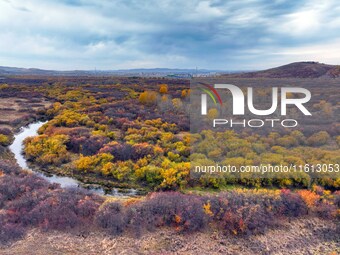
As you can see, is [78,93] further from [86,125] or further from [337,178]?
[337,178]

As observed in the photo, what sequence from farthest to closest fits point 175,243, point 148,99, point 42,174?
1. point 148,99
2. point 42,174
3. point 175,243

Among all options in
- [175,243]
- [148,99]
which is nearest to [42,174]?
[175,243]

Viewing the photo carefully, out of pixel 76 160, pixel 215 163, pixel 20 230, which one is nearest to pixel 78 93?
pixel 76 160

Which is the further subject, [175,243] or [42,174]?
[42,174]

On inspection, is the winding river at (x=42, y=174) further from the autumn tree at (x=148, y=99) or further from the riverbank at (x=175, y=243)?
the autumn tree at (x=148, y=99)

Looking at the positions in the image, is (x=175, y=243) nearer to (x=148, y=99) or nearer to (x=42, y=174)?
(x=42, y=174)

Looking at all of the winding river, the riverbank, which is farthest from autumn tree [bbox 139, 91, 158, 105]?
the riverbank

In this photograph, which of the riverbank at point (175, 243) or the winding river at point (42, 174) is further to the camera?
the winding river at point (42, 174)

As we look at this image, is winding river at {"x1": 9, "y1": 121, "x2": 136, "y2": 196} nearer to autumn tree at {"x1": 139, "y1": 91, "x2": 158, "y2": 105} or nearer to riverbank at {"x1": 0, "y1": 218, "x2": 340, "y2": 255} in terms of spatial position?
riverbank at {"x1": 0, "y1": 218, "x2": 340, "y2": 255}

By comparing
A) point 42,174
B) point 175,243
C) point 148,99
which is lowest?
point 175,243

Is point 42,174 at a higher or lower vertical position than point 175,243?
higher

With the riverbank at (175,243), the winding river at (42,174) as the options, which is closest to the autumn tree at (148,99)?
the winding river at (42,174)

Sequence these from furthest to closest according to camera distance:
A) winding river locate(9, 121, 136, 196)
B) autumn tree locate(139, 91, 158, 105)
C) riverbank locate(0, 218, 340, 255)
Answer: autumn tree locate(139, 91, 158, 105), winding river locate(9, 121, 136, 196), riverbank locate(0, 218, 340, 255)

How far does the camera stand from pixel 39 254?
902cm
